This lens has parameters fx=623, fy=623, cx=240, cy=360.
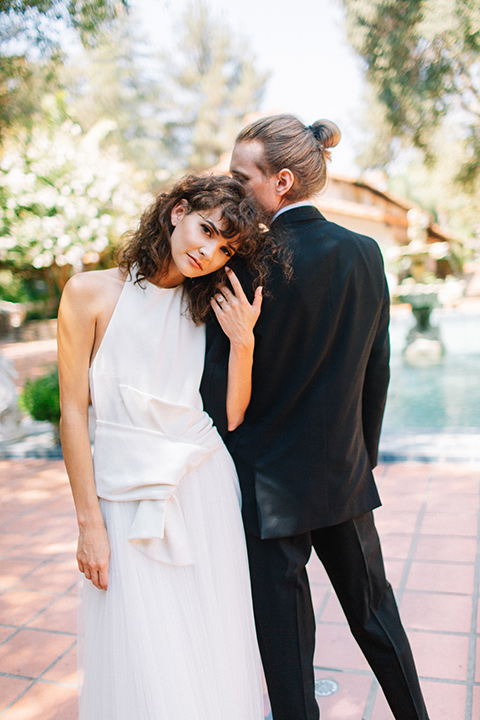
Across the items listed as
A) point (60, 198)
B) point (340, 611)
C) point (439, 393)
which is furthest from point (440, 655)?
point (60, 198)

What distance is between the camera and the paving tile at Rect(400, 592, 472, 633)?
2.60 m

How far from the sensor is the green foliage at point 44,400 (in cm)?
592

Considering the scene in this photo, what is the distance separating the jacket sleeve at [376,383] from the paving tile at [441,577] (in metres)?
1.29

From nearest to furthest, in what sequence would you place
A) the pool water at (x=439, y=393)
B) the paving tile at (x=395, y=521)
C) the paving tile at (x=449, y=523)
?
the paving tile at (x=449, y=523), the paving tile at (x=395, y=521), the pool water at (x=439, y=393)

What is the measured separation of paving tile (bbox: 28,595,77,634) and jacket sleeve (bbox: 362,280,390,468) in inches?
68.0

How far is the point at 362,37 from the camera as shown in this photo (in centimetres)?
883

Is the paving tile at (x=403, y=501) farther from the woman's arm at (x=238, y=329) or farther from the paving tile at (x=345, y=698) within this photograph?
the woman's arm at (x=238, y=329)

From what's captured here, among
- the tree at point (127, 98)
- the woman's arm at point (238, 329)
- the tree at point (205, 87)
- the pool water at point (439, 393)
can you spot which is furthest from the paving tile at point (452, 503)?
the tree at point (205, 87)

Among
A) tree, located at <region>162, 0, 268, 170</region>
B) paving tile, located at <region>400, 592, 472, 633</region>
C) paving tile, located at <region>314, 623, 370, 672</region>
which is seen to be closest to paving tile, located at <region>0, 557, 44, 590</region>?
paving tile, located at <region>314, 623, 370, 672</region>

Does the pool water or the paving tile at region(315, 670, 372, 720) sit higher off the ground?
the pool water

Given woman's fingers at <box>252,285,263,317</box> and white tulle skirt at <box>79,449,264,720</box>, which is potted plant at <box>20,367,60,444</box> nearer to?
white tulle skirt at <box>79,449,264,720</box>

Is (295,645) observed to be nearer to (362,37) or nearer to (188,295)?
(188,295)

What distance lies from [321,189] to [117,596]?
3.91 feet

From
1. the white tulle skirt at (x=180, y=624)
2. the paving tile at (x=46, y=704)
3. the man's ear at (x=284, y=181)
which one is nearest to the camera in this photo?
the white tulle skirt at (x=180, y=624)
